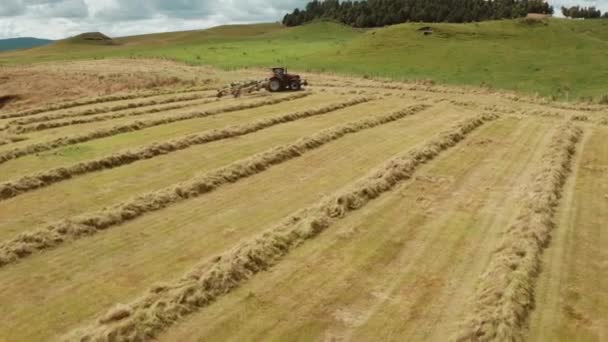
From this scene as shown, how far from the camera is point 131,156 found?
15578 mm

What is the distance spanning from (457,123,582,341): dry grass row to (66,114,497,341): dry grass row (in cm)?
326

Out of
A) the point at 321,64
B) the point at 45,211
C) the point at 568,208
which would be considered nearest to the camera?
the point at 45,211

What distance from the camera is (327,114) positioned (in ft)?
77.4

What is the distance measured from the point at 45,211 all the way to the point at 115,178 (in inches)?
98.0

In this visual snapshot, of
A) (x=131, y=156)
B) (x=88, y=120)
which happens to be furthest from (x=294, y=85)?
(x=131, y=156)

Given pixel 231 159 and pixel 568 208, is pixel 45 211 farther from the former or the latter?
pixel 568 208

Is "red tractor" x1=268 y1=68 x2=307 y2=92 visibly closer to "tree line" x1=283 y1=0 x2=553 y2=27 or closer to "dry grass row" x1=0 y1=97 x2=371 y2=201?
"dry grass row" x1=0 y1=97 x2=371 y2=201

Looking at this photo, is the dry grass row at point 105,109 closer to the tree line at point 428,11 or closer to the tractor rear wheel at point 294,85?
the tractor rear wheel at point 294,85

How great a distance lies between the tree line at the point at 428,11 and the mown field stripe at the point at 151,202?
89.7m

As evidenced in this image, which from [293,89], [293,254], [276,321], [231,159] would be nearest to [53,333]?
[276,321]

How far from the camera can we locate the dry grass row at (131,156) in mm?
12906

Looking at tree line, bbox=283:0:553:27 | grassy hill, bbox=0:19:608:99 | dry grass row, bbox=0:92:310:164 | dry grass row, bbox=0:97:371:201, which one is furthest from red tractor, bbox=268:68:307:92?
tree line, bbox=283:0:553:27

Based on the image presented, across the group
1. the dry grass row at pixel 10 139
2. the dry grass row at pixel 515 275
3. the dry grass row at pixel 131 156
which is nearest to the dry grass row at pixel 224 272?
the dry grass row at pixel 515 275

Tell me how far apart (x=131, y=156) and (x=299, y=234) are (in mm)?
7040
